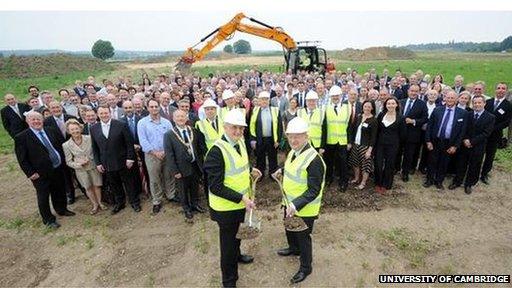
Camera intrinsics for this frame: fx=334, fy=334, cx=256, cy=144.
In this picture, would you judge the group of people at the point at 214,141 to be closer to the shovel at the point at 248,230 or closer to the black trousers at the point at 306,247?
the black trousers at the point at 306,247

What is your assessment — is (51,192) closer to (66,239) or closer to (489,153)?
(66,239)

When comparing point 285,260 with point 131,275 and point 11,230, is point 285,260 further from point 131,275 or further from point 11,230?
point 11,230

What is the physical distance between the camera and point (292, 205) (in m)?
3.53

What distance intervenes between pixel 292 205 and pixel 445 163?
452cm

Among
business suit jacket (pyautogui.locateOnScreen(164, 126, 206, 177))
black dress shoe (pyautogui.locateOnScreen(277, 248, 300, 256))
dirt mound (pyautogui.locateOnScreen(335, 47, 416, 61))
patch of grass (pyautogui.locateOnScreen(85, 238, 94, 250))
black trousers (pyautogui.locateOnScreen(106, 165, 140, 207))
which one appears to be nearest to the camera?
black dress shoe (pyautogui.locateOnScreen(277, 248, 300, 256))

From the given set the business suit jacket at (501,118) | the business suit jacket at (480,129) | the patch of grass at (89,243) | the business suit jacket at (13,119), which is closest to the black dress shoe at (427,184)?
the business suit jacket at (480,129)

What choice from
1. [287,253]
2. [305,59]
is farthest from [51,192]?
[305,59]

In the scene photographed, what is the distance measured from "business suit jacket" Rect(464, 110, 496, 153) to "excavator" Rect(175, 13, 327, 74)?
29.9 ft

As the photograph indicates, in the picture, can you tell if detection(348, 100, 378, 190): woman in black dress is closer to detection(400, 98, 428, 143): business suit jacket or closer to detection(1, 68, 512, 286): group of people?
detection(1, 68, 512, 286): group of people

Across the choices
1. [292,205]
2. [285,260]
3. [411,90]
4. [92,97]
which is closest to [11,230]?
[92,97]

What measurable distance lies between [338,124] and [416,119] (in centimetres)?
160

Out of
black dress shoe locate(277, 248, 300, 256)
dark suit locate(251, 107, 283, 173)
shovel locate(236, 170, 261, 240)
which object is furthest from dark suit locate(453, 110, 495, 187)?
shovel locate(236, 170, 261, 240)

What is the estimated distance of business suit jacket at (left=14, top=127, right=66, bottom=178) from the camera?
17.1 ft

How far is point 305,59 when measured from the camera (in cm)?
1484
